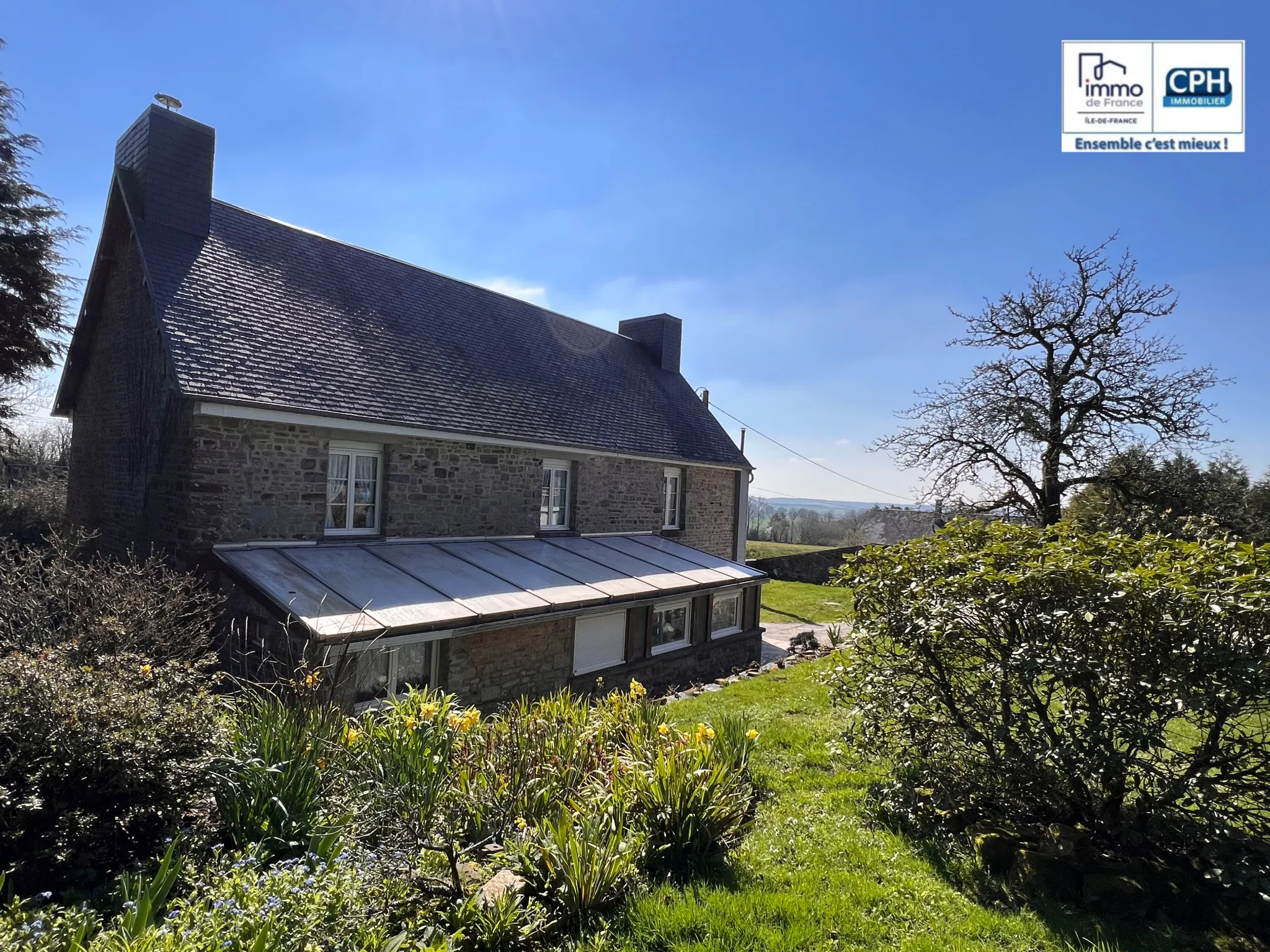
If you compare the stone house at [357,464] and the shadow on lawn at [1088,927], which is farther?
the stone house at [357,464]

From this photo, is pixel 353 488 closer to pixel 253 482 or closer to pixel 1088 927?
pixel 253 482

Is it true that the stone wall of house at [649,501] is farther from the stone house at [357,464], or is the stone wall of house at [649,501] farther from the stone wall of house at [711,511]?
the stone house at [357,464]

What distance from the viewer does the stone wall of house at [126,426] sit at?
9.93m

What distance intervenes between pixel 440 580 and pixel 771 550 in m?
29.8

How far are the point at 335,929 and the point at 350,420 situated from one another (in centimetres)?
892

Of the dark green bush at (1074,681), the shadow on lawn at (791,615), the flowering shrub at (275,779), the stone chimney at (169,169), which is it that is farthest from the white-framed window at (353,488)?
the shadow on lawn at (791,615)

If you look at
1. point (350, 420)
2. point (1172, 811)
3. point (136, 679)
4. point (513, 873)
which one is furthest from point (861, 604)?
point (350, 420)

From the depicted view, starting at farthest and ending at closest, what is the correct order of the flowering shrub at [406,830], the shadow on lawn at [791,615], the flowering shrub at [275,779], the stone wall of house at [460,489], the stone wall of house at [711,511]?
1. the shadow on lawn at [791,615]
2. the stone wall of house at [711,511]
3. the stone wall of house at [460,489]
4. the flowering shrub at [275,779]
5. the flowering shrub at [406,830]

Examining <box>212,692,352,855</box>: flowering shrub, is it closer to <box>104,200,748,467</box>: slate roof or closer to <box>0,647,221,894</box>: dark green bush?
<box>0,647,221,894</box>: dark green bush

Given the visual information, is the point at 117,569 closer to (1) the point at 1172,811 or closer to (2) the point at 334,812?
Answer: (2) the point at 334,812

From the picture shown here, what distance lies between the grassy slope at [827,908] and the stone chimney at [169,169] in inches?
529

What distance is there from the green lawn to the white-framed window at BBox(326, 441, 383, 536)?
46.9 feet

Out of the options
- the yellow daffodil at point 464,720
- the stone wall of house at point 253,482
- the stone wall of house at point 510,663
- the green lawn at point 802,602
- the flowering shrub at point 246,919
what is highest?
the stone wall of house at point 253,482

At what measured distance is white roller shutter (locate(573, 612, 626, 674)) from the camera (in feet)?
39.8
